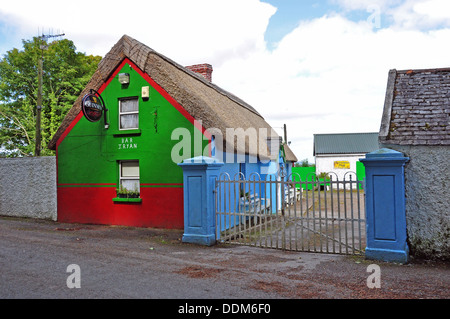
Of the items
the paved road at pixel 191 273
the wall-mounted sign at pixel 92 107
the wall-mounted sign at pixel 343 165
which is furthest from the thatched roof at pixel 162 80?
the wall-mounted sign at pixel 343 165

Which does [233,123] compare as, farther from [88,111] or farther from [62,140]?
[62,140]

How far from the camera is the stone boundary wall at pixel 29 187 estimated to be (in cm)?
1391

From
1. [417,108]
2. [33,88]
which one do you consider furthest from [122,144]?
[33,88]

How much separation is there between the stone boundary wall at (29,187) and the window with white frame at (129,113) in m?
3.41

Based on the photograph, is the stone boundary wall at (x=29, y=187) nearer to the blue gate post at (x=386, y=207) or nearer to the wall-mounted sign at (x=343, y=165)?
the blue gate post at (x=386, y=207)

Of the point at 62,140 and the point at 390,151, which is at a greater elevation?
the point at 62,140

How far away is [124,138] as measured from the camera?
12594 millimetres

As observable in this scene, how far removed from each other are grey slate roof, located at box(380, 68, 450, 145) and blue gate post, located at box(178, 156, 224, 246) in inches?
164

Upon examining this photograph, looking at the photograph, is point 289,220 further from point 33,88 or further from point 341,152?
point 341,152

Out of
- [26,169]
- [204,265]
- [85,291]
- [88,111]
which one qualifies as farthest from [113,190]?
[85,291]

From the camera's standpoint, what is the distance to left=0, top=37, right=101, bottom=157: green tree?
2784 centimetres

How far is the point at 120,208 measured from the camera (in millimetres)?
12539
